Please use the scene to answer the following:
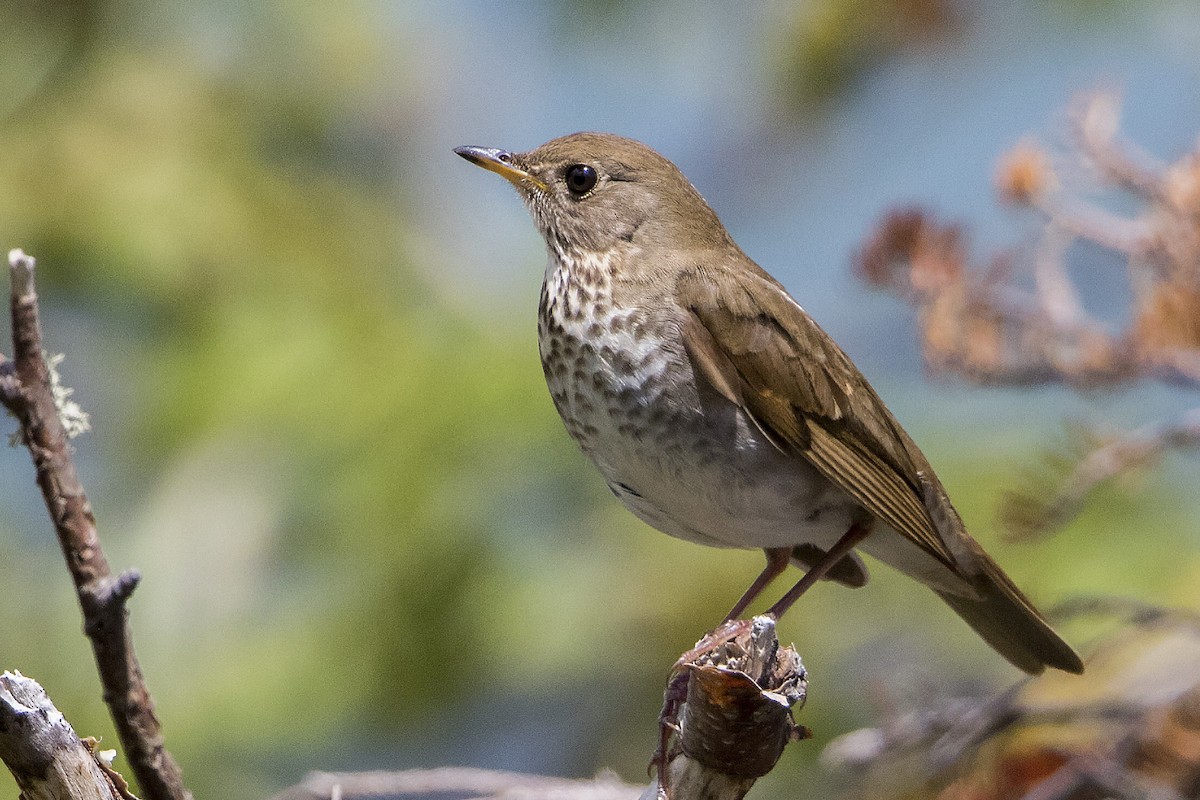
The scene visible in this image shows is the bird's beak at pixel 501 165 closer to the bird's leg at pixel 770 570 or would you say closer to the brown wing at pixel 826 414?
the brown wing at pixel 826 414

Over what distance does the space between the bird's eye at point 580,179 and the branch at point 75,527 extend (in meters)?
1.63

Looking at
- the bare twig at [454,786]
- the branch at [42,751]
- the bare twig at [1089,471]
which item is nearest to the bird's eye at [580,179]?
the bare twig at [1089,471]

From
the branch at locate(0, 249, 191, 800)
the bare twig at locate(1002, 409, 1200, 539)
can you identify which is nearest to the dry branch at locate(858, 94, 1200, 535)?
the bare twig at locate(1002, 409, 1200, 539)

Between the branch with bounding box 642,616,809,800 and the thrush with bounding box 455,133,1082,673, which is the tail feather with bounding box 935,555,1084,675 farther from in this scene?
the branch with bounding box 642,616,809,800

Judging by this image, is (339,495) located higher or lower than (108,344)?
lower

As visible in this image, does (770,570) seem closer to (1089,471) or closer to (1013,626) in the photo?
(1013,626)

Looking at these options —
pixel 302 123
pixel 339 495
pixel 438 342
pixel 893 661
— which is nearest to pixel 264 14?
pixel 302 123

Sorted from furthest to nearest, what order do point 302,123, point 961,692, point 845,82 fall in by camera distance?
point 845,82
point 302,123
point 961,692

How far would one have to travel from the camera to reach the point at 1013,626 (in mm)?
3686

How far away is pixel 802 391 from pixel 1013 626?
0.90m

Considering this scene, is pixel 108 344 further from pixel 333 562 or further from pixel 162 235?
pixel 333 562

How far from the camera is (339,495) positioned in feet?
13.7

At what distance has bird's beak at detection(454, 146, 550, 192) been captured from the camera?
3852 mm

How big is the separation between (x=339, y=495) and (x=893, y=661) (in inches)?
71.3
